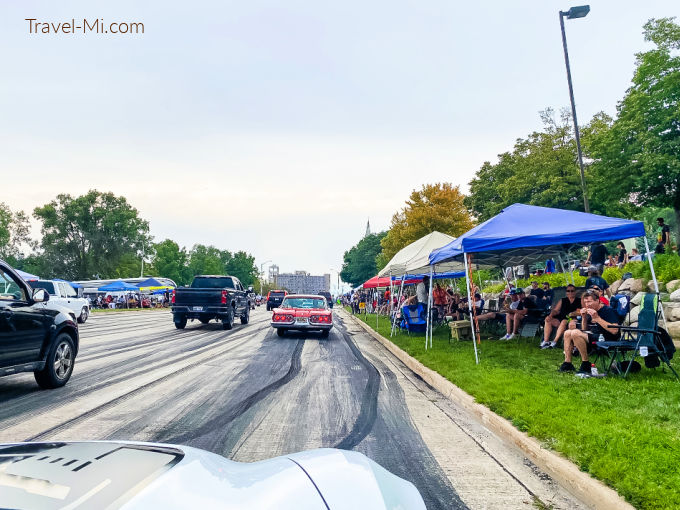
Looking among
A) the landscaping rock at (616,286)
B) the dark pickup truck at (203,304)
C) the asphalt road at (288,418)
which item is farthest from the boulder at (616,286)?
the dark pickup truck at (203,304)

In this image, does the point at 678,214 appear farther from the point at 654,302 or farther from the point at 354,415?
the point at 354,415

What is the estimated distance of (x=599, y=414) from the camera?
15.8ft

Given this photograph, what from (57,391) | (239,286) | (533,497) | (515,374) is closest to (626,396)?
(515,374)

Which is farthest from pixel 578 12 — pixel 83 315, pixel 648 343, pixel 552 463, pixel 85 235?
pixel 85 235

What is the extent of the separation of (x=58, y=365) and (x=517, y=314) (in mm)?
10493

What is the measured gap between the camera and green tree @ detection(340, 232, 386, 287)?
95.3 meters

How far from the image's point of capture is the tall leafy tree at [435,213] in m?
37.1

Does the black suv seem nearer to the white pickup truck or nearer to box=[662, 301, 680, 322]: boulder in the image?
box=[662, 301, 680, 322]: boulder

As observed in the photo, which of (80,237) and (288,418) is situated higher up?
(80,237)

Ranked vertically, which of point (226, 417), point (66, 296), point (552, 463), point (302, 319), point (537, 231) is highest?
point (537, 231)

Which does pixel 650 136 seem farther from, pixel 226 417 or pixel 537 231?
pixel 226 417

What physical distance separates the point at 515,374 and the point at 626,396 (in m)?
1.79

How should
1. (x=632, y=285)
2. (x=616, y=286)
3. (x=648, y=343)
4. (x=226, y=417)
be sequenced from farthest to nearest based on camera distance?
1. (x=616, y=286)
2. (x=632, y=285)
3. (x=648, y=343)
4. (x=226, y=417)

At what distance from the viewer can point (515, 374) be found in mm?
7266
